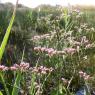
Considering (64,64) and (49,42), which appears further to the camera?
(49,42)

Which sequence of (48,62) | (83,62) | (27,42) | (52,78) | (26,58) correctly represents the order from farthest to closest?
(27,42), (26,58), (83,62), (48,62), (52,78)

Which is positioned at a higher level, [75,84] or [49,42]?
[49,42]

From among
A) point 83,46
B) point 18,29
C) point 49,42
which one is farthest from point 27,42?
point 83,46

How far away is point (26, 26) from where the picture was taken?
9141 mm

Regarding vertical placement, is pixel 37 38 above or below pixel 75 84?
above

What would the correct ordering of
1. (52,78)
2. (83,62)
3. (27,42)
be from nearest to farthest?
(52,78) → (83,62) → (27,42)

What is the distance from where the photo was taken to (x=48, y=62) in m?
5.01

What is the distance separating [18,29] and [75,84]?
12.6ft

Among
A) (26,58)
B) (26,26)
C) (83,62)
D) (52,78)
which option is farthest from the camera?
(26,26)

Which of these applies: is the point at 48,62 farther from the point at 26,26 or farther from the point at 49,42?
the point at 26,26

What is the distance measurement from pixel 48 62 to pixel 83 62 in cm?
68

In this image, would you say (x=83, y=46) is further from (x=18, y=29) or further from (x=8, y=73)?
(x=18, y=29)

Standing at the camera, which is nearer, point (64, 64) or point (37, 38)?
point (64, 64)

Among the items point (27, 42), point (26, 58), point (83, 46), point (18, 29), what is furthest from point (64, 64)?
point (18, 29)
